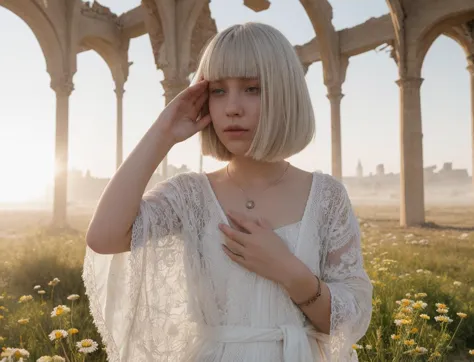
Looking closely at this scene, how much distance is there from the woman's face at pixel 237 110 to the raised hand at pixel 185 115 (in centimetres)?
7

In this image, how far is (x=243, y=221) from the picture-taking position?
1.20 meters

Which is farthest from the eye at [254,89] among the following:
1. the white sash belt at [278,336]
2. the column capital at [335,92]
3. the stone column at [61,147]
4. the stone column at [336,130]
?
the column capital at [335,92]

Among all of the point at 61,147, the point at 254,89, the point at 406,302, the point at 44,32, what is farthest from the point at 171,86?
the point at 254,89

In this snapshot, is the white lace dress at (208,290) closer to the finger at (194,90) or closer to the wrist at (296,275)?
the wrist at (296,275)

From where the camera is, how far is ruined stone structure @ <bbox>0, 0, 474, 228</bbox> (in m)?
10.2

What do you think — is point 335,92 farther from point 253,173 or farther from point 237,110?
point 237,110

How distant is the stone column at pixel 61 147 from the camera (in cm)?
1191

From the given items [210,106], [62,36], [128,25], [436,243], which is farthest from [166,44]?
[210,106]

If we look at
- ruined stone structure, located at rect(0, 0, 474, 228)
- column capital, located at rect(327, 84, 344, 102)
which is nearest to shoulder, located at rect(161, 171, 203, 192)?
ruined stone structure, located at rect(0, 0, 474, 228)

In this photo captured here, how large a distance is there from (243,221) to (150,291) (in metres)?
0.38

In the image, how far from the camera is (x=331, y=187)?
1366 mm

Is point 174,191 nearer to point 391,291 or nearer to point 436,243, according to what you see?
point 391,291

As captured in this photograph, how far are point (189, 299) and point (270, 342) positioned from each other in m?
0.28

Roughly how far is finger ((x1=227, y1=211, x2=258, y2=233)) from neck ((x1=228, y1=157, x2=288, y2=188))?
0.51 ft
